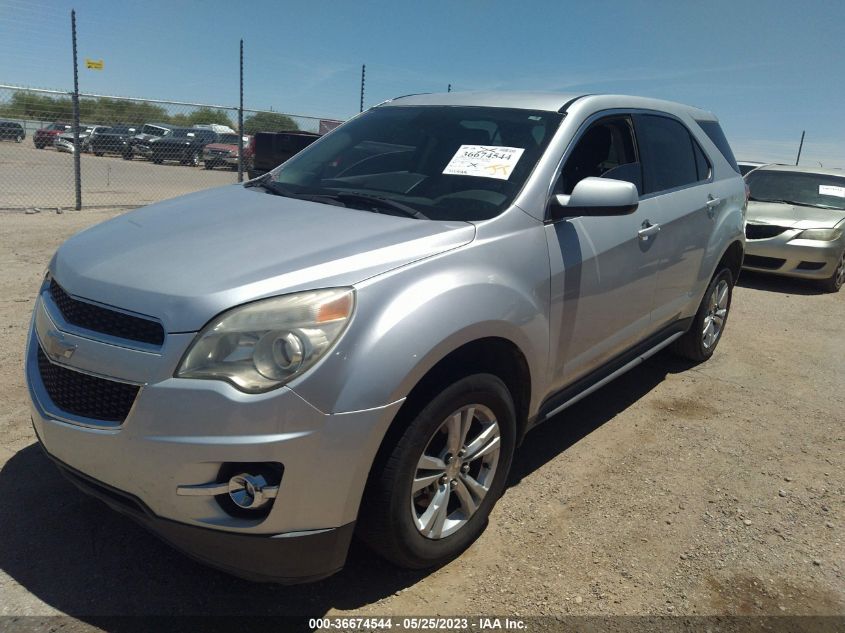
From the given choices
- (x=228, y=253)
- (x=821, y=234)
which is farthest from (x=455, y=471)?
(x=821, y=234)

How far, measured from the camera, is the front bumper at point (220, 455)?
194 cm

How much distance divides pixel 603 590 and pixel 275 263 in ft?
5.64

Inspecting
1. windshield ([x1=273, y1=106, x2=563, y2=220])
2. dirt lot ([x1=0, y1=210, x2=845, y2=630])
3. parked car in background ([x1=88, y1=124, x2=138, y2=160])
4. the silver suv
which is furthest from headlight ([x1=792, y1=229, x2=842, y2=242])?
parked car in background ([x1=88, y1=124, x2=138, y2=160])

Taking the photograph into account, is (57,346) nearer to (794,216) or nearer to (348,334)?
(348,334)

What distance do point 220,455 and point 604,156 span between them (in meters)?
2.49

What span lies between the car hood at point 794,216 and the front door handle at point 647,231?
586 cm

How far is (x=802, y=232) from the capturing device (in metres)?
8.38

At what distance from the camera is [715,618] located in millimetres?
2449

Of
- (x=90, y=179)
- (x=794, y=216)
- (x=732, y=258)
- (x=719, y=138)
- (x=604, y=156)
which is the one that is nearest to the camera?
(x=604, y=156)

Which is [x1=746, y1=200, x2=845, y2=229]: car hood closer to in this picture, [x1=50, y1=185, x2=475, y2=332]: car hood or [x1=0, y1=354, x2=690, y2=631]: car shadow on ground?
[x1=50, y1=185, x2=475, y2=332]: car hood

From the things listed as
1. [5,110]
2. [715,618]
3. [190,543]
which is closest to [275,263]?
[190,543]

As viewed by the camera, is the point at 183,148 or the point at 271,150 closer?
the point at 271,150

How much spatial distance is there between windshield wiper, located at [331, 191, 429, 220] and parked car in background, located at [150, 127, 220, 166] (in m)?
16.2

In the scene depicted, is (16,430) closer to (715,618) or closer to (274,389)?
(274,389)
